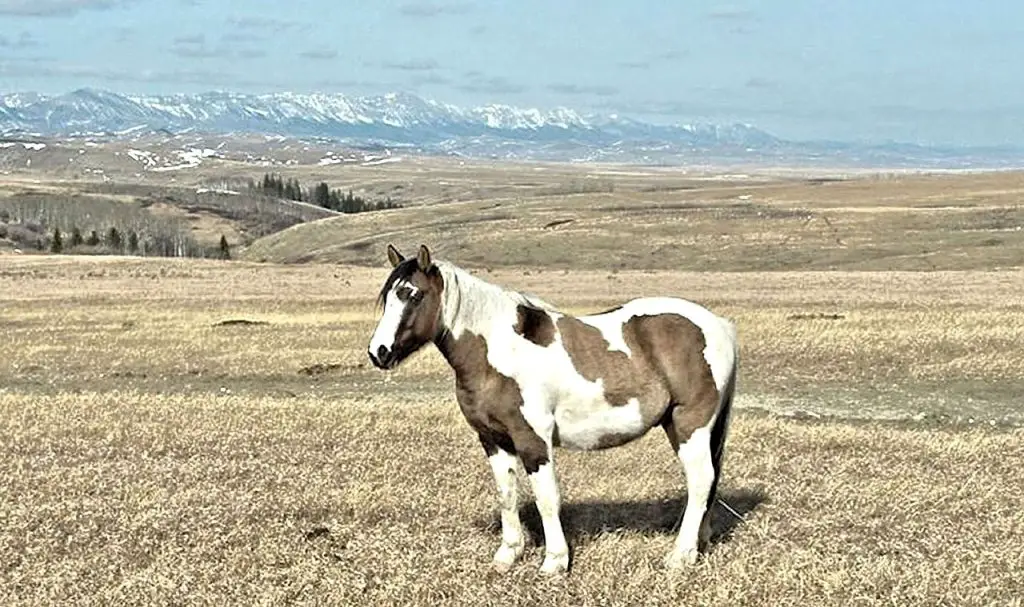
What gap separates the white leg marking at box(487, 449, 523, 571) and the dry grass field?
205 millimetres

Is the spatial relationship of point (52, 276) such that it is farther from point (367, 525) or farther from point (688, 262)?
point (367, 525)

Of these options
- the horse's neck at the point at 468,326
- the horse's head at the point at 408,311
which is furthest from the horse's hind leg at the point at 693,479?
the horse's head at the point at 408,311

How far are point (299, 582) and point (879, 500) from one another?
6.28 meters

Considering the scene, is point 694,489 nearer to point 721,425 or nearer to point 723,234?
point 721,425

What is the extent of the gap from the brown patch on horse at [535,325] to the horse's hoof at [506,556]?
6.19 ft

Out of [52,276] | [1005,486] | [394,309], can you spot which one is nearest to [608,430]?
[394,309]

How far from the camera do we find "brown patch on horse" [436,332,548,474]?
980 centimetres

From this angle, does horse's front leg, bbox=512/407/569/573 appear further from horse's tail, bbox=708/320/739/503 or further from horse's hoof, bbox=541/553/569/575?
horse's tail, bbox=708/320/739/503

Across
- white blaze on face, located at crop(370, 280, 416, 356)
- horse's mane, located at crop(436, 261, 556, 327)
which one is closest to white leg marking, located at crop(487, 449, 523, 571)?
horse's mane, located at crop(436, 261, 556, 327)

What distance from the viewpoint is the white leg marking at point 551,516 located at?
9.97 m

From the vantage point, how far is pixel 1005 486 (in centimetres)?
1321

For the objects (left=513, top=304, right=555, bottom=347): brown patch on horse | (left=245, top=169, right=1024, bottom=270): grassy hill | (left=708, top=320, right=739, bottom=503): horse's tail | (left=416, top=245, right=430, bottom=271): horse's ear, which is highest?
(left=416, top=245, right=430, bottom=271): horse's ear

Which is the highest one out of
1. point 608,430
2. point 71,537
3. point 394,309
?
point 394,309

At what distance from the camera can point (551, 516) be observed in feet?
33.0
